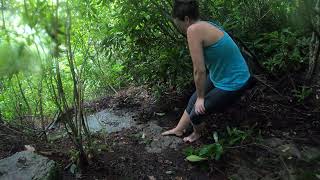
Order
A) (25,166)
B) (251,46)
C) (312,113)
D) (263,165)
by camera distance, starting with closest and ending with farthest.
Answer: (25,166) → (263,165) → (312,113) → (251,46)

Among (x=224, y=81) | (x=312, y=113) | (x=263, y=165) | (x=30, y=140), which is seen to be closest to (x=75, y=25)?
(x=30, y=140)

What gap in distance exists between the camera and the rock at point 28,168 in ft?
10.8

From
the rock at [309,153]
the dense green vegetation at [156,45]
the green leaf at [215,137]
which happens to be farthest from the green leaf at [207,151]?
the dense green vegetation at [156,45]

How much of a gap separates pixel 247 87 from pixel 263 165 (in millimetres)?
730

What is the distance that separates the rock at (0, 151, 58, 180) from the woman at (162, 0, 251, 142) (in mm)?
1354

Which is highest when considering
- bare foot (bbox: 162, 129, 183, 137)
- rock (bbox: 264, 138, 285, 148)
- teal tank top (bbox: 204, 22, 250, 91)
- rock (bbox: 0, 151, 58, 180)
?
teal tank top (bbox: 204, 22, 250, 91)

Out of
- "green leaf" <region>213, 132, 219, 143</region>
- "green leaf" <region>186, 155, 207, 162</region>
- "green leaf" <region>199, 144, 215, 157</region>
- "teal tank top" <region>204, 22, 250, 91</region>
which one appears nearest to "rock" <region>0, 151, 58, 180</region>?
"green leaf" <region>186, 155, 207, 162</region>

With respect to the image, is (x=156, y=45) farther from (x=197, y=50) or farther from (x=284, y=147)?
(x=284, y=147)

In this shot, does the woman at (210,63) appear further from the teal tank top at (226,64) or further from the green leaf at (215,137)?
the green leaf at (215,137)

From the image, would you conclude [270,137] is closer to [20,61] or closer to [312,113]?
[312,113]

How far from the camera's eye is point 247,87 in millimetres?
3990

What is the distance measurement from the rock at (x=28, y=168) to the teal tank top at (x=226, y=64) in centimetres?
161

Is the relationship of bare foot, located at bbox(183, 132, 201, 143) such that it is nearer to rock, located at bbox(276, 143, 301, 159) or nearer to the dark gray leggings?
the dark gray leggings

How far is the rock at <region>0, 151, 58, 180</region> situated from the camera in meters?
3.31
